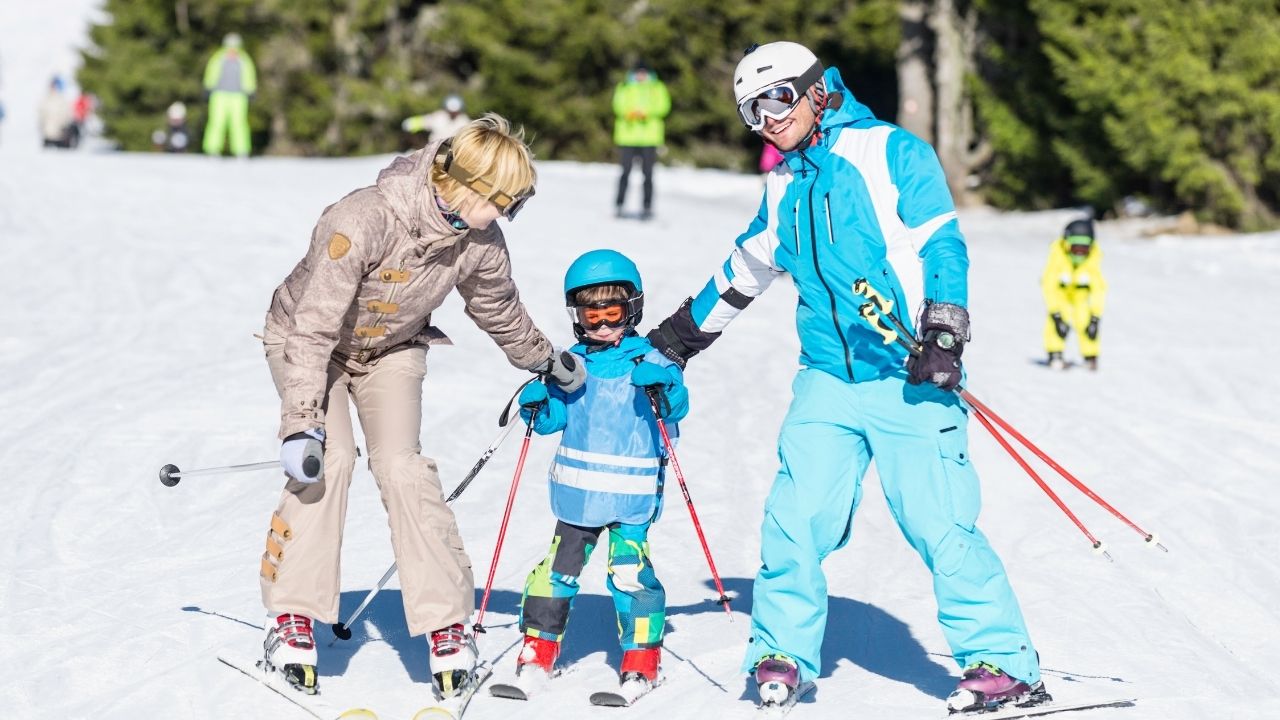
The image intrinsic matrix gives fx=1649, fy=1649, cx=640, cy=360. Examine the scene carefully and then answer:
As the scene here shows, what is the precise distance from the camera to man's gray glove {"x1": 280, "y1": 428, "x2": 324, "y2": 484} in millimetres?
4199

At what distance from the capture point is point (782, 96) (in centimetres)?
450

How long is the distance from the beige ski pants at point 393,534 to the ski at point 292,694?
0.72 ft

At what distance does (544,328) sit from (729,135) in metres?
22.5

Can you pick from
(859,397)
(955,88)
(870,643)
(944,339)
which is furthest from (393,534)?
(955,88)

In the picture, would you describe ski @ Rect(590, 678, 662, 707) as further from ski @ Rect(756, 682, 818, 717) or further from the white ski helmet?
the white ski helmet

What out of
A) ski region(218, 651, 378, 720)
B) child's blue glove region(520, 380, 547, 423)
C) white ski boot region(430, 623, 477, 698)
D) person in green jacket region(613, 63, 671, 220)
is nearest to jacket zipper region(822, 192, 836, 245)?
child's blue glove region(520, 380, 547, 423)

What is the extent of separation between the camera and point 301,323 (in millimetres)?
4289

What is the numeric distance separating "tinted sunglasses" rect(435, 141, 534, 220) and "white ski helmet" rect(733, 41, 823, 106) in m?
0.68

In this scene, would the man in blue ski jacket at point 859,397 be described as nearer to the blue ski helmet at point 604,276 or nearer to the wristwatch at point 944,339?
the wristwatch at point 944,339

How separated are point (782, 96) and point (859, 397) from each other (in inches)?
33.5

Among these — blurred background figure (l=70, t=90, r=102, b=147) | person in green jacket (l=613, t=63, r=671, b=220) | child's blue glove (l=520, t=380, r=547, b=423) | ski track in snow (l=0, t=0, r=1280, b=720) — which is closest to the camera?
child's blue glove (l=520, t=380, r=547, b=423)

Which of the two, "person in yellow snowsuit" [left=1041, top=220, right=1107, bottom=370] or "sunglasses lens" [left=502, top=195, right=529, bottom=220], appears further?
"person in yellow snowsuit" [left=1041, top=220, right=1107, bottom=370]

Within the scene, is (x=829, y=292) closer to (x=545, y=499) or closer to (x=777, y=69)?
(x=777, y=69)

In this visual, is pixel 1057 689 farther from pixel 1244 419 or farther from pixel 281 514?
pixel 1244 419
